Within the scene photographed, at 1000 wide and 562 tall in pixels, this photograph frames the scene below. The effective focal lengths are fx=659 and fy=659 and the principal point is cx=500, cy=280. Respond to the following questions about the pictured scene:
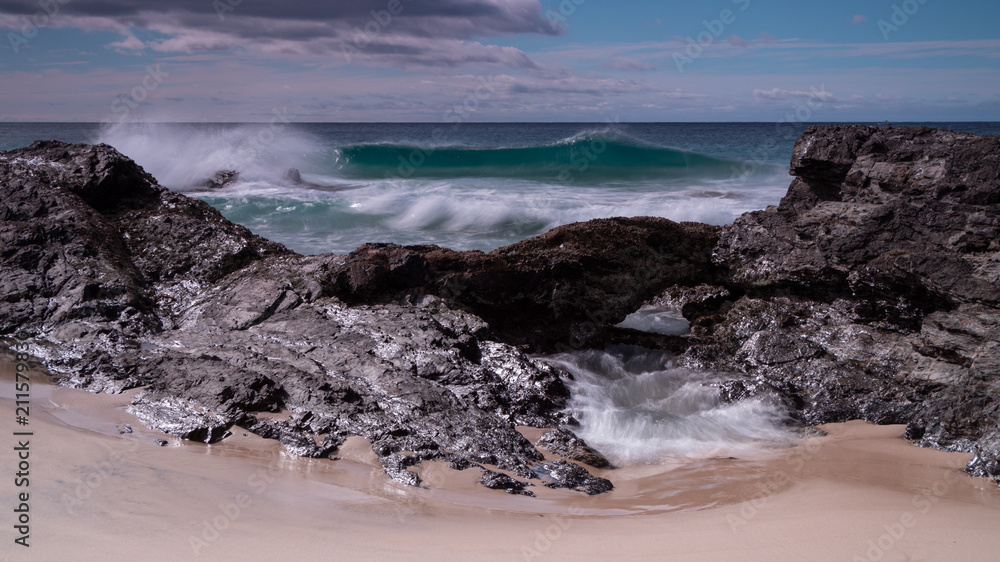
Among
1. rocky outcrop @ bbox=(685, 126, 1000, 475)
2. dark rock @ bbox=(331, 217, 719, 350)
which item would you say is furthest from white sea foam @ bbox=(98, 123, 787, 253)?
rocky outcrop @ bbox=(685, 126, 1000, 475)

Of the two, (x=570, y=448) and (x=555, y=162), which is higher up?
(x=555, y=162)

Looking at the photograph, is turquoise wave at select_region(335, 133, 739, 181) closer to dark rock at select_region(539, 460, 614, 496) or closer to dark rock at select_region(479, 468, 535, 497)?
dark rock at select_region(539, 460, 614, 496)

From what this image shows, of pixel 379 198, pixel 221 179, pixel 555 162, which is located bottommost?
pixel 379 198

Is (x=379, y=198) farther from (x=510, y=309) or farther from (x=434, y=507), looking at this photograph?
(x=434, y=507)

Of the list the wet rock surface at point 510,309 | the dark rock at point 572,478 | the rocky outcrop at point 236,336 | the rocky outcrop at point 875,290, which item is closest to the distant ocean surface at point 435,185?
the rocky outcrop at point 236,336

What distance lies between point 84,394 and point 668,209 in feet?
43.9

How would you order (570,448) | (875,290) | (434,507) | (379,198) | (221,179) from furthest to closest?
(221,179), (379,198), (875,290), (570,448), (434,507)

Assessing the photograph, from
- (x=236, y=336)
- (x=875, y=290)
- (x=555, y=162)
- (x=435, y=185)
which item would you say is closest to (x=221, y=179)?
(x=435, y=185)

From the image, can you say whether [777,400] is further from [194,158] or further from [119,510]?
[194,158]

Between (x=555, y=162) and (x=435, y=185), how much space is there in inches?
374

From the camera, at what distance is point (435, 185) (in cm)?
1970

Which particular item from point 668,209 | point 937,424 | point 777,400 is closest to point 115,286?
point 777,400

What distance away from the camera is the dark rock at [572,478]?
3.20m

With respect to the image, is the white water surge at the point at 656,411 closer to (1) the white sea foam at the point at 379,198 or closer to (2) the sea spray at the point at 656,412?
(2) the sea spray at the point at 656,412
